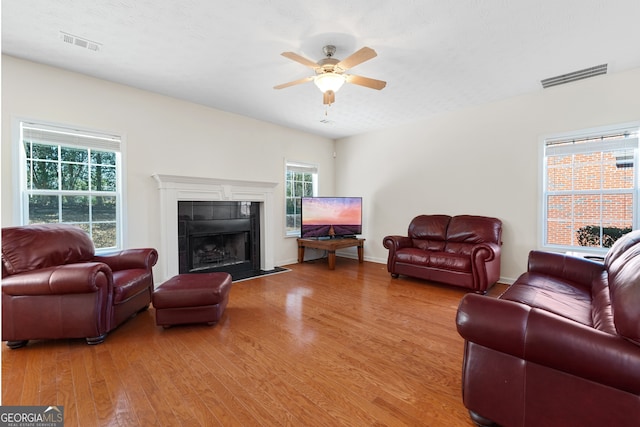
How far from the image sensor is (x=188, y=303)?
283 cm

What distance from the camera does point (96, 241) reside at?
3.76 metres

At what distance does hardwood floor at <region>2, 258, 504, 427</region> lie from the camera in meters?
1.83

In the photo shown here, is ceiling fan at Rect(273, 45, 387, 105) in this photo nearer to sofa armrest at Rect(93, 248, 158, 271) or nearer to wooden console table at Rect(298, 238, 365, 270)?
sofa armrest at Rect(93, 248, 158, 271)

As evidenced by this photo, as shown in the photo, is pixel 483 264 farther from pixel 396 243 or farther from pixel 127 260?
pixel 127 260

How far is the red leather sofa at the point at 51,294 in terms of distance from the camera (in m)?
2.46

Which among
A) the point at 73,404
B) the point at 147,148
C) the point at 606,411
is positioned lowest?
the point at 73,404

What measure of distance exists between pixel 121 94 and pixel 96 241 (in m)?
1.87

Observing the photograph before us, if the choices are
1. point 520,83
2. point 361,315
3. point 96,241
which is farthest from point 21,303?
point 520,83

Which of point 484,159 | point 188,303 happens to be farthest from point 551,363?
point 484,159

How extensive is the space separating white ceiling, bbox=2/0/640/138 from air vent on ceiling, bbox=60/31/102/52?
0.19ft

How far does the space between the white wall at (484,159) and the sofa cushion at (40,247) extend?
4.68 meters

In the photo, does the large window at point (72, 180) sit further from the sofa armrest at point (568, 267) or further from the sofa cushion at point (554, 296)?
the sofa armrest at point (568, 267)

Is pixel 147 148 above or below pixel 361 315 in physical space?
above

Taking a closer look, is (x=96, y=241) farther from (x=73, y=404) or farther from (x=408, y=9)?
(x=408, y=9)
